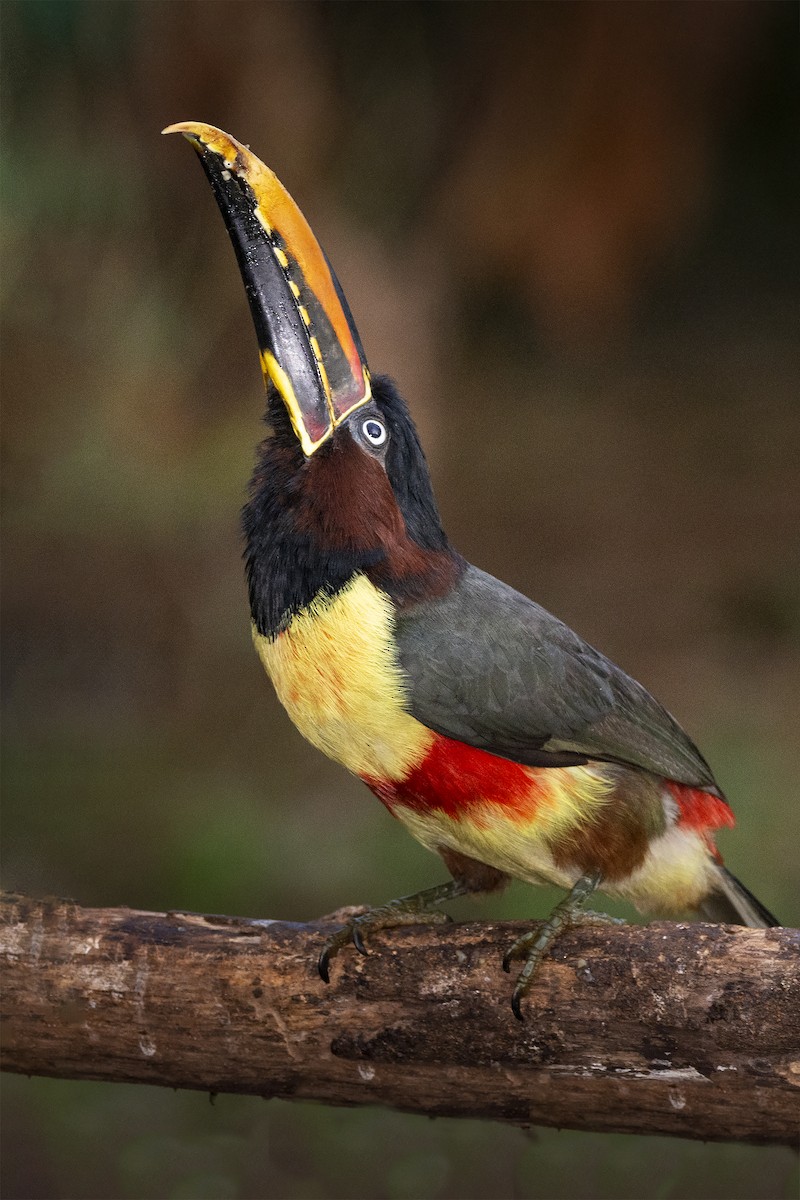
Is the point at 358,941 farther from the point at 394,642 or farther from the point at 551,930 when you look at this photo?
the point at 394,642

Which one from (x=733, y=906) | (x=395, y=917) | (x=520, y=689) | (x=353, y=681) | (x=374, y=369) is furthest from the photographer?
(x=374, y=369)

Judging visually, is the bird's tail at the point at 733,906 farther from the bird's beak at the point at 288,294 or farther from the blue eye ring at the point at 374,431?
the bird's beak at the point at 288,294

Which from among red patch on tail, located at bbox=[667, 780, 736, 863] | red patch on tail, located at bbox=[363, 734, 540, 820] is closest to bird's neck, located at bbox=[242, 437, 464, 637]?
red patch on tail, located at bbox=[363, 734, 540, 820]

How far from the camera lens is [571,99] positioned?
15.7 feet

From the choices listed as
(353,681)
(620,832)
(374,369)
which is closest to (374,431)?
(353,681)

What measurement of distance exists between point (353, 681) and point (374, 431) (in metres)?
0.43

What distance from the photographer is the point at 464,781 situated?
2199 millimetres

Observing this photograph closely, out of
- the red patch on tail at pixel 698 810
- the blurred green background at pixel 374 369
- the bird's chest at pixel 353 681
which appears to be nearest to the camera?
the bird's chest at pixel 353 681

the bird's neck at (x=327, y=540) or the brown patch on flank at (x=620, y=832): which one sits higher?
the bird's neck at (x=327, y=540)

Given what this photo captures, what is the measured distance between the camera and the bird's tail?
2508 mm

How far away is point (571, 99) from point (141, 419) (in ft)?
6.64

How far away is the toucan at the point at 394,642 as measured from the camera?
2.17 m

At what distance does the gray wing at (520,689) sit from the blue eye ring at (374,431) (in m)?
0.28

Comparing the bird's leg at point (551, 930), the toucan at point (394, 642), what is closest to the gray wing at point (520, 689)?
the toucan at point (394, 642)
